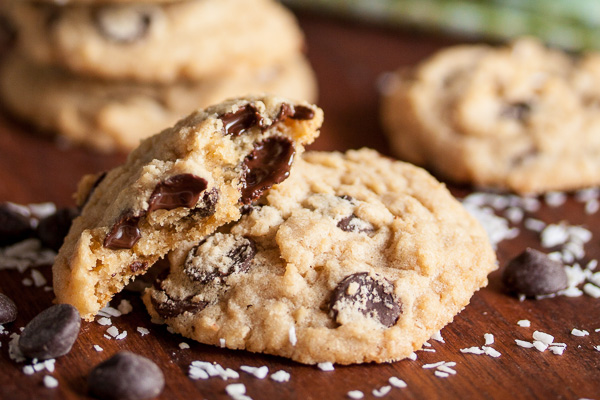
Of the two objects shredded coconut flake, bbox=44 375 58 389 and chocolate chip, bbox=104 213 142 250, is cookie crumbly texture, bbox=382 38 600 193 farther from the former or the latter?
shredded coconut flake, bbox=44 375 58 389

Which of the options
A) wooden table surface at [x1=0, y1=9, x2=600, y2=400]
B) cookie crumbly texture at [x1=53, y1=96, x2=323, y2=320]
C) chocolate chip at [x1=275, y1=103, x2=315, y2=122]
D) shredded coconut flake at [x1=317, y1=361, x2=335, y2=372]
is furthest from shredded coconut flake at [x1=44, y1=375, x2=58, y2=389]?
chocolate chip at [x1=275, y1=103, x2=315, y2=122]

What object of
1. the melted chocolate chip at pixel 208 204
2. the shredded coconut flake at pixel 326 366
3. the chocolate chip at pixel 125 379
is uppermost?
the melted chocolate chip at pixel 208 204

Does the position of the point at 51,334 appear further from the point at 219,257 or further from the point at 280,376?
the point at 280,376

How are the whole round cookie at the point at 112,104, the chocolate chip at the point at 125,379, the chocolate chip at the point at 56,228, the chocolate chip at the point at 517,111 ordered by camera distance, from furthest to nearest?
1. the whole round cookie at the point at 112,104
2. the chocolate chip at the point at 517,111
3. the chocolate chip at the point at 56,228
4. the chocolate chip at the point at 125,379

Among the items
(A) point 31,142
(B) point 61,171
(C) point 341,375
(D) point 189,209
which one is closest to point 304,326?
(C) point 341,375

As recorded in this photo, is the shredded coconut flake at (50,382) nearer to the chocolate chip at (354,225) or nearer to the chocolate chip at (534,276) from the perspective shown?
the chocolate chip at (354,225)

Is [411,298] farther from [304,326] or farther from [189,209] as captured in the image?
[189,209]

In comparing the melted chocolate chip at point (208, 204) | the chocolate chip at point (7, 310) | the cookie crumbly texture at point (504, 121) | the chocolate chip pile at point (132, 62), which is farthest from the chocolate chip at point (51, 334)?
the cookie crumbly texture at point (504, 121)
